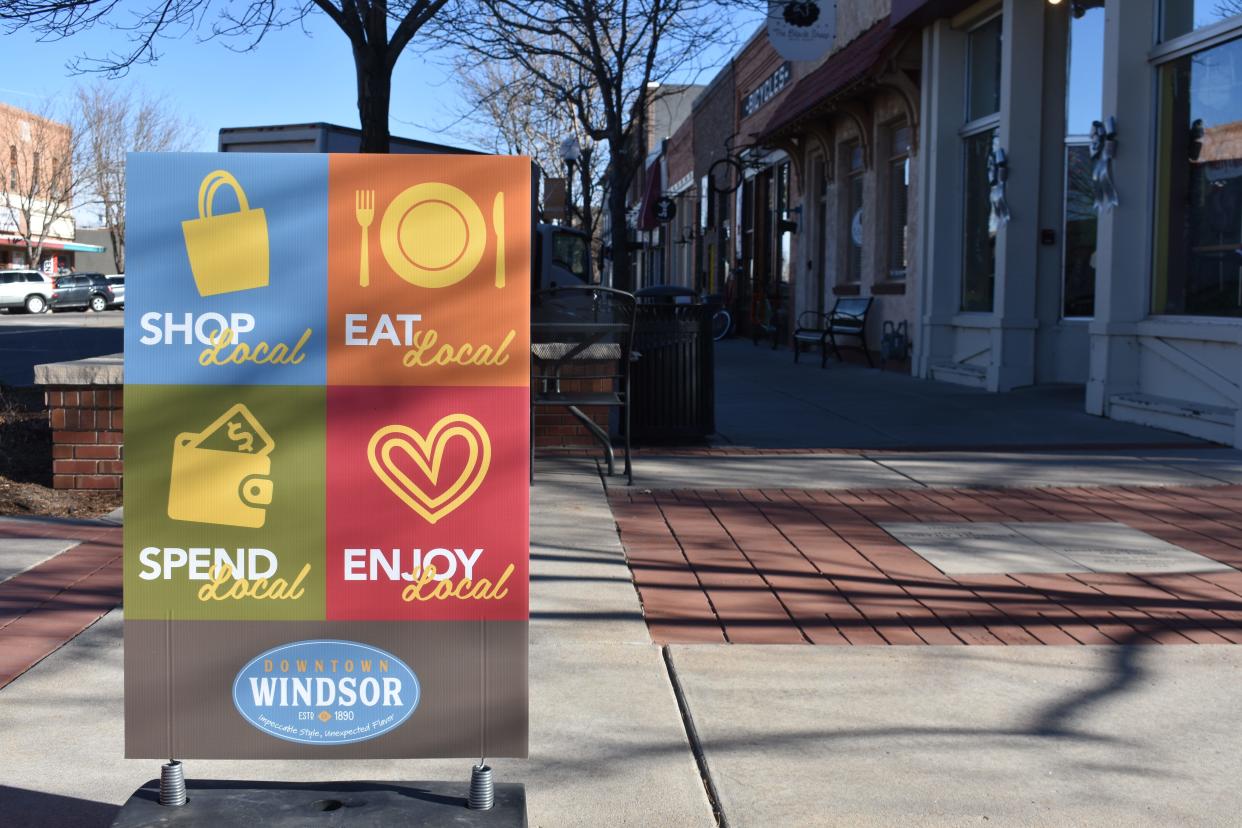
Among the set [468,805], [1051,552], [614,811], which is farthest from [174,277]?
[1051,552]

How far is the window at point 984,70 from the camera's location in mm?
15102

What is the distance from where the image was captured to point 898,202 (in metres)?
18.4

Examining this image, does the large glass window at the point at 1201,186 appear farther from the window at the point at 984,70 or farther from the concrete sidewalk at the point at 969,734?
the concrete sidewalk at the point at 969,734

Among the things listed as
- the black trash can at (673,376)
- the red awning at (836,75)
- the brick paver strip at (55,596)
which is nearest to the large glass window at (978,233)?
the red awning at (836,75)

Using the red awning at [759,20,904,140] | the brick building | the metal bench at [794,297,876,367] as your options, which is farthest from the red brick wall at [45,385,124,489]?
the brick building

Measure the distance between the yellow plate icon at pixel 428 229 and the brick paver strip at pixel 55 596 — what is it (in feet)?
6.98

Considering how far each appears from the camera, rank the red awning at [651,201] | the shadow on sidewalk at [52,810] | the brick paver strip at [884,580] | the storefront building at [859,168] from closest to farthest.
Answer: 1. the shadow on sidewalk at [52,810]
2. the brick paver strip at [884,580]
3. the storefront building at [859,168]
4. the red awning at [651,201]

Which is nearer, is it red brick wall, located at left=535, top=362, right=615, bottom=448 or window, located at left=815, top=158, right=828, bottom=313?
red brick wall, located at left=535, top=362, right=615, bottom=448

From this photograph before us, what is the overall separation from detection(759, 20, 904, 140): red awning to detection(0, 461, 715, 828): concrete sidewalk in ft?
43.6

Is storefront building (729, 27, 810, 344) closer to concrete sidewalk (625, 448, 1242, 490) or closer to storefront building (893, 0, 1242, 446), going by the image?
storefront building (893, 0, 1242, 446)

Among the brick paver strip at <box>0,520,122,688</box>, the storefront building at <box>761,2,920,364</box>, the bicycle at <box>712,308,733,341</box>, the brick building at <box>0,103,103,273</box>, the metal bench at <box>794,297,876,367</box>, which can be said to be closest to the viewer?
the brick paver strip at <box>0,520,122,688</box>

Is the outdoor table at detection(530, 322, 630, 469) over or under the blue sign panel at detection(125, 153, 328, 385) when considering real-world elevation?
under

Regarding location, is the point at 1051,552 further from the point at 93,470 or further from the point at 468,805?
the point at 93,470

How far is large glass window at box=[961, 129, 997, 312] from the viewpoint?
1494 cm
